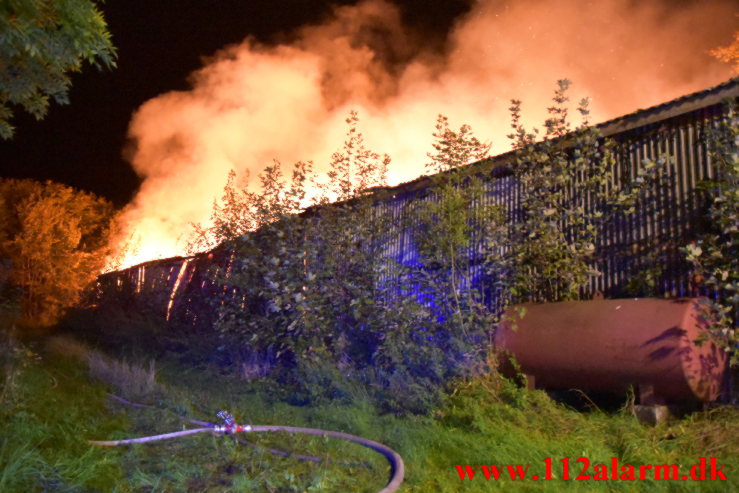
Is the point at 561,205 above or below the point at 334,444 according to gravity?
above

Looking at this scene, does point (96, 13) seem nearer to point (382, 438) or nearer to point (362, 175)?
point (382, 438)

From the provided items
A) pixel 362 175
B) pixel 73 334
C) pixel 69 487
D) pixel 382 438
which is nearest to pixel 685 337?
pixel 382 438

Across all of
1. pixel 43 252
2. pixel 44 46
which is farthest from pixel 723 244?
pixel 43 252

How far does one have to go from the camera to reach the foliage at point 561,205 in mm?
7219

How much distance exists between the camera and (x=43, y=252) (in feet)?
71.3

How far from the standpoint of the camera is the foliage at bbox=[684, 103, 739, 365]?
220 inches

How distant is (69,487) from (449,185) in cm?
568

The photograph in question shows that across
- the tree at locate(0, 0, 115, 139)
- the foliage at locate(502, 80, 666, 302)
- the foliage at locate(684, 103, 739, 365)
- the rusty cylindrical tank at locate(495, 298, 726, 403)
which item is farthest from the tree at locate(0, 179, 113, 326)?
the foliage at locate(684, 103, 739, 365)

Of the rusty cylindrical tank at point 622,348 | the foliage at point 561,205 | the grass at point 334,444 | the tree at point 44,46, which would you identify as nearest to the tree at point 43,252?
the grass at point 334,444

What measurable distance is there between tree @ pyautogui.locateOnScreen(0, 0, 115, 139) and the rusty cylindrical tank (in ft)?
17.7

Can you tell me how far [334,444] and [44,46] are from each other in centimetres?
440

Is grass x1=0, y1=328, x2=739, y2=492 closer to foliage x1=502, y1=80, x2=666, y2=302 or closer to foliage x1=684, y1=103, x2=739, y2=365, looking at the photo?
foliage x1=684, y1=103, x2=739, y2=365

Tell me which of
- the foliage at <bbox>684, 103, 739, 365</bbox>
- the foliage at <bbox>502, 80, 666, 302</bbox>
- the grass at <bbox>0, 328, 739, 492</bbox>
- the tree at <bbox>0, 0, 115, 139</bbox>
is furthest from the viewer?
the foliage at <bbox>502, 80, 666, 302</bbox>

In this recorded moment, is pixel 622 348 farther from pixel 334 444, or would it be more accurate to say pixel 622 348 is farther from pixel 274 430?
pixel 274 430
